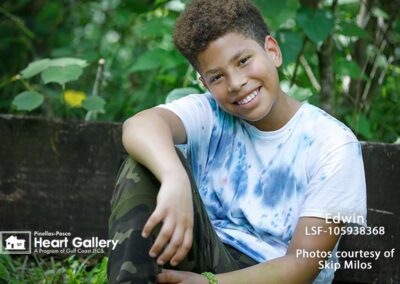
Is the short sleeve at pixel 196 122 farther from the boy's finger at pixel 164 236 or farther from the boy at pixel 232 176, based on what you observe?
the boy's finger at pixel 164 236

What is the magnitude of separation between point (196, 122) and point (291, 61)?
0.79 metres

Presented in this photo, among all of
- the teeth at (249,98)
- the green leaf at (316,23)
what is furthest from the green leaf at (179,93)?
the teeth at (249,98)

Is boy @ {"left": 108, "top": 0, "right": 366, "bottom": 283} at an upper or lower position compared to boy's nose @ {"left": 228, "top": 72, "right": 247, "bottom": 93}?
lower

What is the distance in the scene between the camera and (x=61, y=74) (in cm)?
277

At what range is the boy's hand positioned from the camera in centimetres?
163

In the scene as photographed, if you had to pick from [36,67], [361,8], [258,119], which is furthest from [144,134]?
[361,8]

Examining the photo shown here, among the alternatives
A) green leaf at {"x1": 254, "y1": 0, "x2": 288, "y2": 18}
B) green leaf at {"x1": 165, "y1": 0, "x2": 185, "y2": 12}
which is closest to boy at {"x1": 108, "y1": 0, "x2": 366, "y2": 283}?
green leaf at {"x1": 254, "y1": 0, "x2": 288, "y2": 18}

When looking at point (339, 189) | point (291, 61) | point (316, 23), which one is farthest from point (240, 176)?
point (316, 23)

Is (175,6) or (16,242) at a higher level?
(175,6)

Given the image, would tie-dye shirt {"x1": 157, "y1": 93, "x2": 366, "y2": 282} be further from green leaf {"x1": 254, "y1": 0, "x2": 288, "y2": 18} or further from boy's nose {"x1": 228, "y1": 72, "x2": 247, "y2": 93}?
green leaf {"x1": 254, "y1": 0, "x2": 288, "y2": 18}

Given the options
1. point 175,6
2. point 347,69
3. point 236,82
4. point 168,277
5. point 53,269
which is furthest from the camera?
point 175,6

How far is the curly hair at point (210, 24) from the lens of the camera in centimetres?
200

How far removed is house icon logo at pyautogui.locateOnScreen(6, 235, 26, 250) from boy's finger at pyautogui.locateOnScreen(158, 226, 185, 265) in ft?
4.13

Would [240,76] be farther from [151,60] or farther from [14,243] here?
[14,243]
